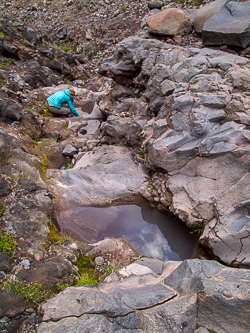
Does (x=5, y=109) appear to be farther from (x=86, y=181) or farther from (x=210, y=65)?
(x=210, y=65)

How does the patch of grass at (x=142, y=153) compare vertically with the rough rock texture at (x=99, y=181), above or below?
above

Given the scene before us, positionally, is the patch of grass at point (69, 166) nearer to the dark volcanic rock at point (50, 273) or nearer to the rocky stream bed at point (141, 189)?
the rocky stream bed at point (141, 189)

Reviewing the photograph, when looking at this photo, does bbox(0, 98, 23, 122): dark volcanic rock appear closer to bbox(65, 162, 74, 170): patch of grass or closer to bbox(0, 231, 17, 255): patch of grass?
bbox(65, 162, 74, 170): patch of grass

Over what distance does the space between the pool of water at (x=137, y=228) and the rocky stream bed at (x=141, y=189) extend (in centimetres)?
7

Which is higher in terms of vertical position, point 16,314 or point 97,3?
point 97,3

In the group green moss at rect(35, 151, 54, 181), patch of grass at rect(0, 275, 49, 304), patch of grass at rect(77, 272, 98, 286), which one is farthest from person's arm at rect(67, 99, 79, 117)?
patch of grass at rect(0, 275, 49, 304)

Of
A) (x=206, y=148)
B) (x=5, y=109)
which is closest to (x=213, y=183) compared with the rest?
(x=206, y=148)

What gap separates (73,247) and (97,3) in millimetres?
18365

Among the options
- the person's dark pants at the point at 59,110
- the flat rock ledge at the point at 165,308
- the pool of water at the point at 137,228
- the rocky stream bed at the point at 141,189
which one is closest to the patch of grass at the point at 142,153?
the rocky stream bed at the point at 141,189

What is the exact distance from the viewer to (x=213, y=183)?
403cm

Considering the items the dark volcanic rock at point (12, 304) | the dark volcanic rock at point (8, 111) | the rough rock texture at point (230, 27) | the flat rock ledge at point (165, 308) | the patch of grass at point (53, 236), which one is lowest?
the patch of grass at point (53, 236)

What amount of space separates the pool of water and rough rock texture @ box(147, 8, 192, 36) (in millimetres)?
6384

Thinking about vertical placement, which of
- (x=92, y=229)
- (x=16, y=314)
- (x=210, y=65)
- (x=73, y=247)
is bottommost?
(x=92, y=229)

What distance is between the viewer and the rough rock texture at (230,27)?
581 cm
